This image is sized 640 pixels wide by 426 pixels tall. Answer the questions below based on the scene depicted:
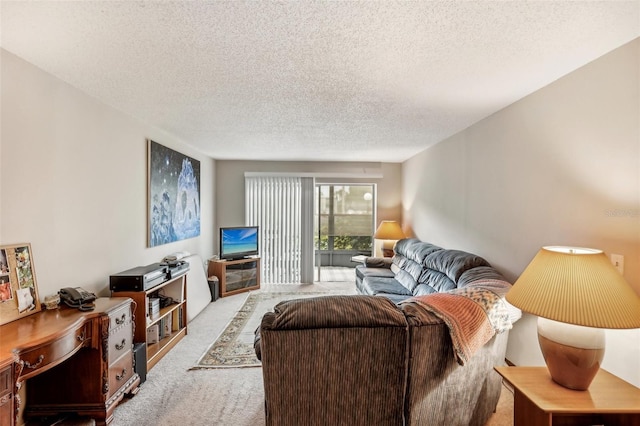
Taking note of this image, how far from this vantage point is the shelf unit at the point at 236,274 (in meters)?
4.86

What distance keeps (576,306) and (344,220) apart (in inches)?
200

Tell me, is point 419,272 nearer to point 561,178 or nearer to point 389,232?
point 389,232

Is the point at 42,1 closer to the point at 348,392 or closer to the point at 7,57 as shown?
the point at 7,57

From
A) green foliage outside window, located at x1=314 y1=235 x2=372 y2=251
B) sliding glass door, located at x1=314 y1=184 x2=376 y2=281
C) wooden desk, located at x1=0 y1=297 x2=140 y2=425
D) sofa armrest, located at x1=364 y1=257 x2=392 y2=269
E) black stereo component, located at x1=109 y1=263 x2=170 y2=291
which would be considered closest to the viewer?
wooden desk, located at x1=0 y1=297 x2=140 y2=425

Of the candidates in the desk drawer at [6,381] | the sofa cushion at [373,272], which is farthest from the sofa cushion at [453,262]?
the desk drawer at [6,381]

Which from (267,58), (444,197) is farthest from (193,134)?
(444,197)

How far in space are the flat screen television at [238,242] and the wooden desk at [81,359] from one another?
8.68 feet

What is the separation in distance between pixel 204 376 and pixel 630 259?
3123 millimetres

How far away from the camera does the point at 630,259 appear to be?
158 cm

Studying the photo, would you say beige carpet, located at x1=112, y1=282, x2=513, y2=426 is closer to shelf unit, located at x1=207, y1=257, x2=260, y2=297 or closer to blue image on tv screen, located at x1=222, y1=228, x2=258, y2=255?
shelf unit, located at x1=207, y1=257, x2=260, y2=297

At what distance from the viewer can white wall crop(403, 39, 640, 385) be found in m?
1.60

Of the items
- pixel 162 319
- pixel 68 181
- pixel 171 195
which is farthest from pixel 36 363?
pixel 171 195

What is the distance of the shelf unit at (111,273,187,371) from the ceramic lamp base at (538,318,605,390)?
295cm

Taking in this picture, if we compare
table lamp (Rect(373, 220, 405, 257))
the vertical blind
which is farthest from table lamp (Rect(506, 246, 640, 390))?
the vertical blind
